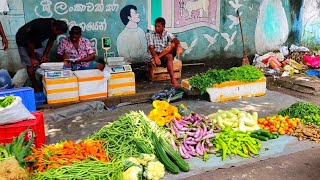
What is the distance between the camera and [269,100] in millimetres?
7578

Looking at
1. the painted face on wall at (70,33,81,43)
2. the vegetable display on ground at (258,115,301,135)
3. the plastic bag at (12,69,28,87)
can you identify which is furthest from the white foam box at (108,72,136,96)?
the vegetable display on ground at (258,115,301,135)

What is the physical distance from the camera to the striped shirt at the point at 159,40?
27.6ft

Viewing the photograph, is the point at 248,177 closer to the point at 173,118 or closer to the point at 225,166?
the point at 225,166

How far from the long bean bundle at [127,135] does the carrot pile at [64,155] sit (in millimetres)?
143

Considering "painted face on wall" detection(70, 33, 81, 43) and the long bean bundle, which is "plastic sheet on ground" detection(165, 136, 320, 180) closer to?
the long bean bundle

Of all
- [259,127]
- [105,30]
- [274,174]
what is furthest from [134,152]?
[105,30]

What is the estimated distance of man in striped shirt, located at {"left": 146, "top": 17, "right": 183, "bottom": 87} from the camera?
8320mm

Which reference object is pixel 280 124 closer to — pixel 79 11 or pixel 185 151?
pixel 185 151

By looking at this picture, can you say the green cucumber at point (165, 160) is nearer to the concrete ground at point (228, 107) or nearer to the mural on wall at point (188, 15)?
the concrete ground at point (228, 107)

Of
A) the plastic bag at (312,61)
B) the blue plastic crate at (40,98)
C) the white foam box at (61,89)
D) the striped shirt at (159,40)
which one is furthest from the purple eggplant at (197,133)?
the plastic bag at (312,61)

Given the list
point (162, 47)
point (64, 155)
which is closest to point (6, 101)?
point (64, 155)

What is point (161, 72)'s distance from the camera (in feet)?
29.1

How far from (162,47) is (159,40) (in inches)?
7.6

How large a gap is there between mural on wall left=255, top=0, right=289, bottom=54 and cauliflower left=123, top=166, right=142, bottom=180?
806cm
